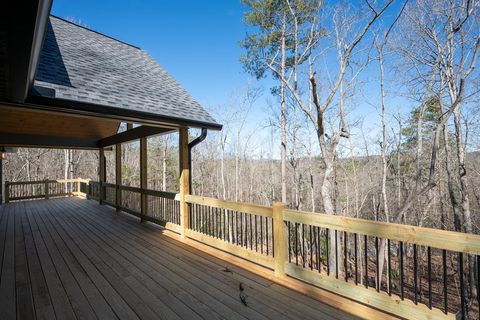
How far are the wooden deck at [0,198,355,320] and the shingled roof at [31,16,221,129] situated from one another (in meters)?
2.39

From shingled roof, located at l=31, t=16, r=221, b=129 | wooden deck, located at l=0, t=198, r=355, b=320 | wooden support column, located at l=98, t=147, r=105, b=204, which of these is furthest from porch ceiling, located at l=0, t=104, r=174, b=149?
wooden deck, located at l=0, t=198, r=355, b=320

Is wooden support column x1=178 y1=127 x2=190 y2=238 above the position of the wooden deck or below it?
above

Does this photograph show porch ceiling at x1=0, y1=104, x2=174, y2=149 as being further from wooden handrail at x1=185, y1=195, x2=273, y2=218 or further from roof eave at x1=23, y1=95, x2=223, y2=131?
wooden handrail at x1=185, y1=195, x2=273, y2=218

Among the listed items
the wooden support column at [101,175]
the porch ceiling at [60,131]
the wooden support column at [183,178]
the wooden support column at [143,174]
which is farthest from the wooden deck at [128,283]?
the wooden support column at [101,175]

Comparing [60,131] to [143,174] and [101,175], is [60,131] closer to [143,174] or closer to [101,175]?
[101,175]

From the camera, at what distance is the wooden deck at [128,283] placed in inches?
93.8

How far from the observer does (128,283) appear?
2984mm

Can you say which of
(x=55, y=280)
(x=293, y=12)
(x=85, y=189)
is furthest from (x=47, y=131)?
(x=293, y=12)

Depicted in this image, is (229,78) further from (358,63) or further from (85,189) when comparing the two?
(85,189)

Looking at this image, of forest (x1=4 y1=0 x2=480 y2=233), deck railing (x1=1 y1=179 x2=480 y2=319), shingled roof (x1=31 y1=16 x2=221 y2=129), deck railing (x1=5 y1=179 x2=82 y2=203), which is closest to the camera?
deck railing (x1=1 y1=179 x2=480 y2=319)

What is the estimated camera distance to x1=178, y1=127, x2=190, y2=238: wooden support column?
4832 mm

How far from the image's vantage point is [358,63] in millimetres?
8758

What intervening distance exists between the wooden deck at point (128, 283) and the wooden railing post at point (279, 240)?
22 centimetres

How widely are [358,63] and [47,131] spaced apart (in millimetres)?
11241
